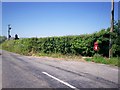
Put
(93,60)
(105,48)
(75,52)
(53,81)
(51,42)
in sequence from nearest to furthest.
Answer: (53,81) → (93,60) → (105,48) → (75,52) → (51,42)

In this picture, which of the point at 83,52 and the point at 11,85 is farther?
the point at 83,52

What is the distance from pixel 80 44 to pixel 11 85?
16.2 meters

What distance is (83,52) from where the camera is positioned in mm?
24062

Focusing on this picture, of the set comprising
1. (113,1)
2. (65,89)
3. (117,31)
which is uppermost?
(113,1)

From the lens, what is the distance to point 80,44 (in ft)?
79.8

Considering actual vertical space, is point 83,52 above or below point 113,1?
below

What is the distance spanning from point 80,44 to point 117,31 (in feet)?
18.7

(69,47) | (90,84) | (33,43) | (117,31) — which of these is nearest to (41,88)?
(90,84)

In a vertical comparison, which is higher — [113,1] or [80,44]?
[113,1]

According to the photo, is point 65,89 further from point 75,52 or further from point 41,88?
point 75,52

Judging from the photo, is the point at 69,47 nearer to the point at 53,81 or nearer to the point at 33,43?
the point at 33,43

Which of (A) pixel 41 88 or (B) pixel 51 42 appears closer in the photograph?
(A) pixel 41 88

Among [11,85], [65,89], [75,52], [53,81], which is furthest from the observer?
[75,52]

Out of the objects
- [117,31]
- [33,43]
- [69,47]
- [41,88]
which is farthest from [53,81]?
[33,43]
